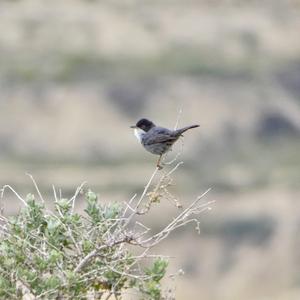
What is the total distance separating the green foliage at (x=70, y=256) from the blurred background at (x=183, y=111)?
1927cm

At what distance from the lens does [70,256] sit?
6723 mm

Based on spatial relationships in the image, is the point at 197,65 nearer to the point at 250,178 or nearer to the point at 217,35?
the point at 217,35

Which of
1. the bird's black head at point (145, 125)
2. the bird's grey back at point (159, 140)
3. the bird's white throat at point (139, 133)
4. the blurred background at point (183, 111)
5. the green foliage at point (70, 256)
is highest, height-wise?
the blurred background at point (183, 111)

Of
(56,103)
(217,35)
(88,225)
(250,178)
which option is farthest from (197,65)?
(88,225)

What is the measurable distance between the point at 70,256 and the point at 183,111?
32.5 meters

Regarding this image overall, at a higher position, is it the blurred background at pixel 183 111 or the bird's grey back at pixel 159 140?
the blurred background at pixel 183 111

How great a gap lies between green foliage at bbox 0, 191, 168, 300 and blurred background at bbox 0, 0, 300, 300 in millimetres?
19270

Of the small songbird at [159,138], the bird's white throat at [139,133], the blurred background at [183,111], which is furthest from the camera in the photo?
the blurred background at [183,111]

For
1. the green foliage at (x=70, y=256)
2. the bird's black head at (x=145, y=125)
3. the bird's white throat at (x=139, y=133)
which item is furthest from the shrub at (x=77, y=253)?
the bird's black head at (x=145, y=125)

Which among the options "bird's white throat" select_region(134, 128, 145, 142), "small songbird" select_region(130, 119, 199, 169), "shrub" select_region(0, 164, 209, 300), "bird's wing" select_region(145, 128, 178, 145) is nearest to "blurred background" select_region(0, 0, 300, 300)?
"bird's white throat" select_region(134, 128, 145, 142)

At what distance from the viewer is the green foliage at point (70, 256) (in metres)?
6.41

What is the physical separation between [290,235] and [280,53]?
1542 centimetres

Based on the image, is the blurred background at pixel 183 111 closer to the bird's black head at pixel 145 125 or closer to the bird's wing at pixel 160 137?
the bird's black head at pixel 145 125

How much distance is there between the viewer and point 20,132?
3866 centimetres
